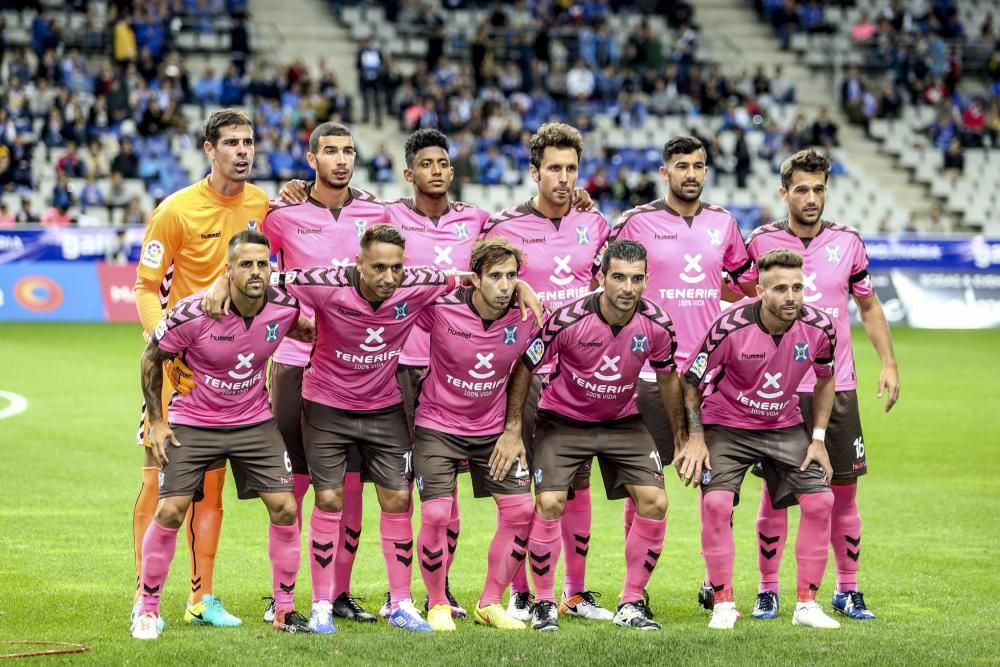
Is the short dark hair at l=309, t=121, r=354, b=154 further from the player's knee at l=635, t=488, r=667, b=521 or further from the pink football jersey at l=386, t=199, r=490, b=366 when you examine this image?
the player's knee at l=635, t=488, r=667, b=521

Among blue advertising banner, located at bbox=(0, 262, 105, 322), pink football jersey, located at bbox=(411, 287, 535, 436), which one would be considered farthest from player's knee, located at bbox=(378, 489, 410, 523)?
blue advertising banner, located at bbox=(0, 262, 105, 322)

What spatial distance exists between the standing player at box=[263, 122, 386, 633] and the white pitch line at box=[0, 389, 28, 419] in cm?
829

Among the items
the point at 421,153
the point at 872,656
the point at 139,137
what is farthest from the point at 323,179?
the point at 139,137

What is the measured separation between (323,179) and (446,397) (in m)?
1.57

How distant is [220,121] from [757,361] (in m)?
3.41

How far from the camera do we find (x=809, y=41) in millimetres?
38125

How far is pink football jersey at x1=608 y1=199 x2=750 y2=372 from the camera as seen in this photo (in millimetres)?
8742

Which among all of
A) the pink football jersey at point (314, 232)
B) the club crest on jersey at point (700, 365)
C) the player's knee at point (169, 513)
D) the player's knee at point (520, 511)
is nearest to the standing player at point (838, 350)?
the club crest on jersey at point (700, 365)

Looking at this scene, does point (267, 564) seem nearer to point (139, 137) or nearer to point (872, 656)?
point (872, 656)

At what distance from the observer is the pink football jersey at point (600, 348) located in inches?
316

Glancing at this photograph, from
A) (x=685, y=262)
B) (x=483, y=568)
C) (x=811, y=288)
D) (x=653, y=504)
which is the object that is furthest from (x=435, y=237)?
(x=483, y=568)

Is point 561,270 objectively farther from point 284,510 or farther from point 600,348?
point 284,510

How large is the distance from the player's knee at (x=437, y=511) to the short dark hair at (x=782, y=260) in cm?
225

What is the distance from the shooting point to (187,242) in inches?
323
